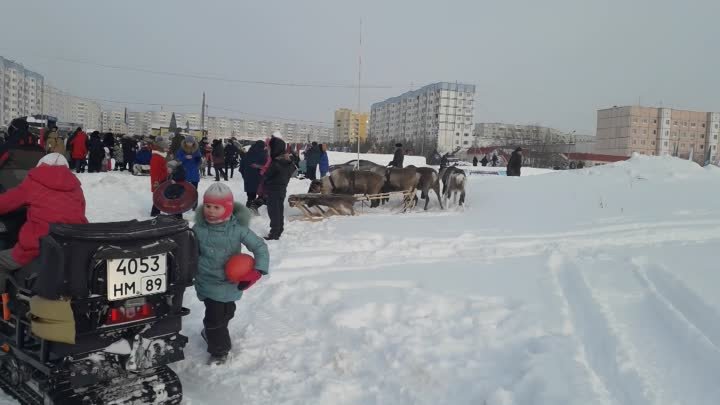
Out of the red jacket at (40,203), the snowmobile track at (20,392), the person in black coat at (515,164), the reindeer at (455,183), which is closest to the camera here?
the snowmobile track at (20,392)

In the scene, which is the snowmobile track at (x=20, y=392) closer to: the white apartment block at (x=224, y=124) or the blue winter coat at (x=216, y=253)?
the blue winter coat at (x=216, y=253)

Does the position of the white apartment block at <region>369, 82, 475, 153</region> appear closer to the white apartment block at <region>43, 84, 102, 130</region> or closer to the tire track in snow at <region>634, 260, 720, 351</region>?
the white apartment block at <region>43, 84, 102, 130</region>

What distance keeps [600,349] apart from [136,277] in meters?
3.53

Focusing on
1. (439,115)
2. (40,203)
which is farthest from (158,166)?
(439,115)

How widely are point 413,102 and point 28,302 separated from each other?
103679 mm

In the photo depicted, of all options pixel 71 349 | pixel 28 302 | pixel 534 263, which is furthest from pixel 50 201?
pixel 534 263

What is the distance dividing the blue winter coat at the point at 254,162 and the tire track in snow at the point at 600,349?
745 centimetres

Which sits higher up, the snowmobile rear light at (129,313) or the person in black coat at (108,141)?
the person in black coat at (108,141)

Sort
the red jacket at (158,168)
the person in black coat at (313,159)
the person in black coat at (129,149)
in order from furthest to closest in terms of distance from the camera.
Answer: the person in black coat at (129,149) < the person in black coat at (313,159) < the red jacket at (158,168)

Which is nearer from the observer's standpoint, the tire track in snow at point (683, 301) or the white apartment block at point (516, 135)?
the tire track in snow at point (683, 301)

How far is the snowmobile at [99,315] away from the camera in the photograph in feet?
10.2

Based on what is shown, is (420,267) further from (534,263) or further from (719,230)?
(719,230)

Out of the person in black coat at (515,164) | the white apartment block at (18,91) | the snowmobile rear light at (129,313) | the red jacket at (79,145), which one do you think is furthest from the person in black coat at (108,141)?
the white apartment block at (18,91)

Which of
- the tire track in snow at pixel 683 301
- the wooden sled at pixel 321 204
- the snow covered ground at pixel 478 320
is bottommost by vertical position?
the snow covered ground at pixel 478 320
